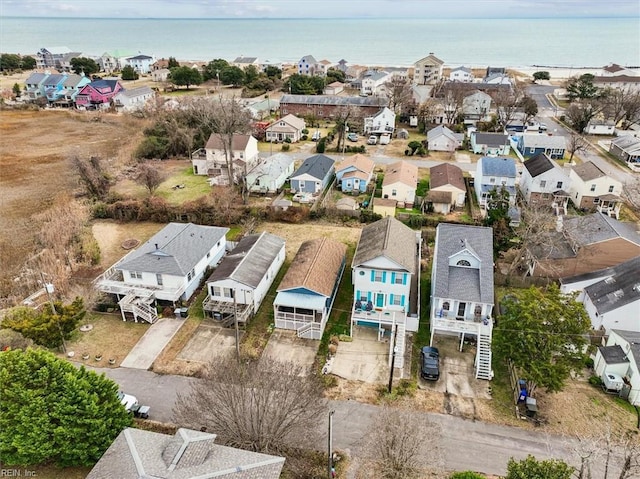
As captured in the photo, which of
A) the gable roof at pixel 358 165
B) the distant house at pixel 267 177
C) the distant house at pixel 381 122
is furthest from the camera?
the distant house at pixel 381 122

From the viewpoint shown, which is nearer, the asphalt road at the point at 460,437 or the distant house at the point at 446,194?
the asphalt road at the point at 460,437

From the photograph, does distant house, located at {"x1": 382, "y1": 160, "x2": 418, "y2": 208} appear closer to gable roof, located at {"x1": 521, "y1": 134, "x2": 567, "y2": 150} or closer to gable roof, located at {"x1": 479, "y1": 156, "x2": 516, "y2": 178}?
gable roof, located at {"x1": 479, "y1": 156, "x2": 516, "y2": 178}

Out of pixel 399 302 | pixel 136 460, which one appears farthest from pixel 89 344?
pixel 399 302

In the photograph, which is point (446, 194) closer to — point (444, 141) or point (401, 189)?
point (401, 189)

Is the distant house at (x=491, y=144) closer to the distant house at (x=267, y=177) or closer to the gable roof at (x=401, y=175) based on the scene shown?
the gable roof at (x=401, y=175)

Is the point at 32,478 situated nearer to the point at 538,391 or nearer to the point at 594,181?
the point at 538,391

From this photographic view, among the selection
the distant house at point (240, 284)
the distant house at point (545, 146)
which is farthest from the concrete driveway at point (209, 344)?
the distant house at point (545, 146)

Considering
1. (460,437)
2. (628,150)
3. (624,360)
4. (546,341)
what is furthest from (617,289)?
(628,150)
